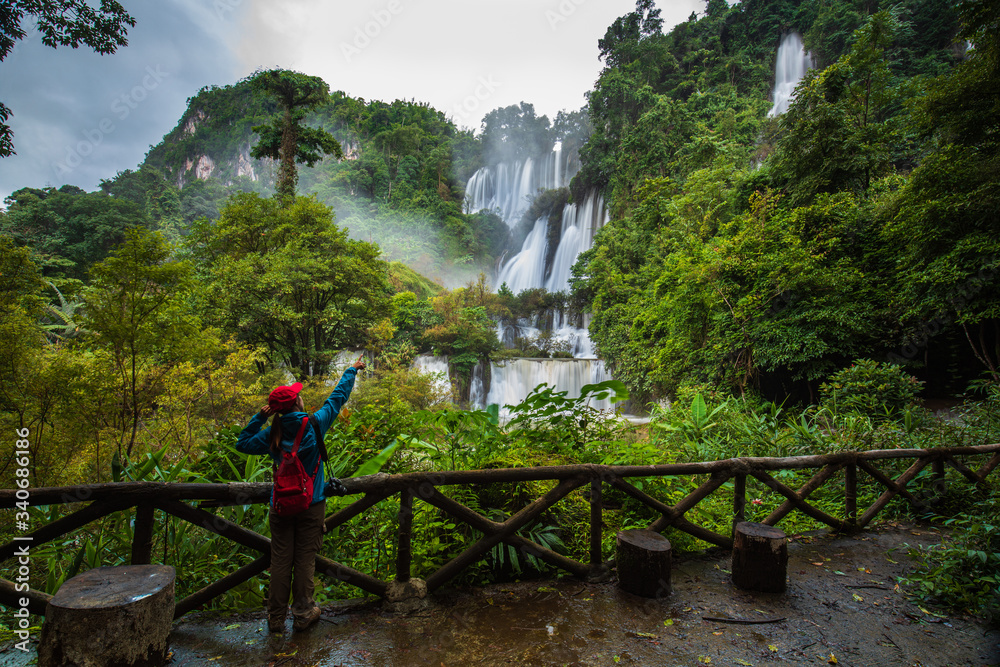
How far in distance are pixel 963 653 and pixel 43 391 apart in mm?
9912

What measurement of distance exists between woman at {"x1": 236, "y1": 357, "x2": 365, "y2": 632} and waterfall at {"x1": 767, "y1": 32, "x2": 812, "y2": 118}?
34.6m

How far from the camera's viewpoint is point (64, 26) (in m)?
7.06

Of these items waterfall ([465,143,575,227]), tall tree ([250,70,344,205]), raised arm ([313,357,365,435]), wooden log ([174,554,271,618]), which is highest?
waterfall ([465,143,575,227])

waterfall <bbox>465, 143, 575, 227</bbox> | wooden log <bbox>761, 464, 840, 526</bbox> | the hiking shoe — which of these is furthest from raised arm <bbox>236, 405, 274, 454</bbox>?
waterfall <bbox>465, 143, 575, 227</bbox>

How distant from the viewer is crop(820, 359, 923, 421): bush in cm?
625

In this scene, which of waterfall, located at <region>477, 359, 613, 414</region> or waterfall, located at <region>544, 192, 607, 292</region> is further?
waterfall, located at <region>544, 192, 607, 292</region>

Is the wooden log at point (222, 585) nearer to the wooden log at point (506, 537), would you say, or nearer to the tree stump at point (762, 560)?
the wooden log at point (506, 537)

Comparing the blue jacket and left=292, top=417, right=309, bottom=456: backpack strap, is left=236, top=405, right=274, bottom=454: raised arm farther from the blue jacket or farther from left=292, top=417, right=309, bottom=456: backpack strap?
left=292, top=417, right=309, bottom=456: backpack strap

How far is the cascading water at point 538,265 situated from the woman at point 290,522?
10.0 ft

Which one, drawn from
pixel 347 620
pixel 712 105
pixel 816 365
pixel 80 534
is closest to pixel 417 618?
pixel 347 620

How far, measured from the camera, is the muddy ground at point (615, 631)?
6.95 feet

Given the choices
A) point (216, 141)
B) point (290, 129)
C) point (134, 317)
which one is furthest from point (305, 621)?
point (216, 141)

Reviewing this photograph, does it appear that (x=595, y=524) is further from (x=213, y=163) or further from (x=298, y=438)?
(x=213, y=163)

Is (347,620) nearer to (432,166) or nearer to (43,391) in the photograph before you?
(43,391)
